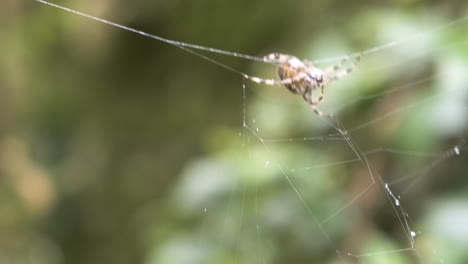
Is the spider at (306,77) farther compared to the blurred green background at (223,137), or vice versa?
the spider at (306,77)

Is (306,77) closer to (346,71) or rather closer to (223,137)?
(346,71)

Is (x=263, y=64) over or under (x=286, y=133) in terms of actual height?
over

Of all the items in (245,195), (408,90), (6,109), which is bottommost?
(245,195)

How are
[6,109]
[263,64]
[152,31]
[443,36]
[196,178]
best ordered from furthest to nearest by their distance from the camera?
[6,109] → [152,31] → [263,64] → [196,178] → [443,36]

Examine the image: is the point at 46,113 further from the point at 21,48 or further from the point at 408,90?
the point at 408,90

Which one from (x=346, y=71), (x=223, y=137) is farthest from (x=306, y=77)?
Result: (x=223, y=137)

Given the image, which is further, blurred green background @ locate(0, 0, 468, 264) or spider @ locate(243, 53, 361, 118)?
spider @ locate(243, 53, 361, 118)

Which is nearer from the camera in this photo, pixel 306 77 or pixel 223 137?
pixel 306 77

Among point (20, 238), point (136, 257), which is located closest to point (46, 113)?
point (20, 238)
